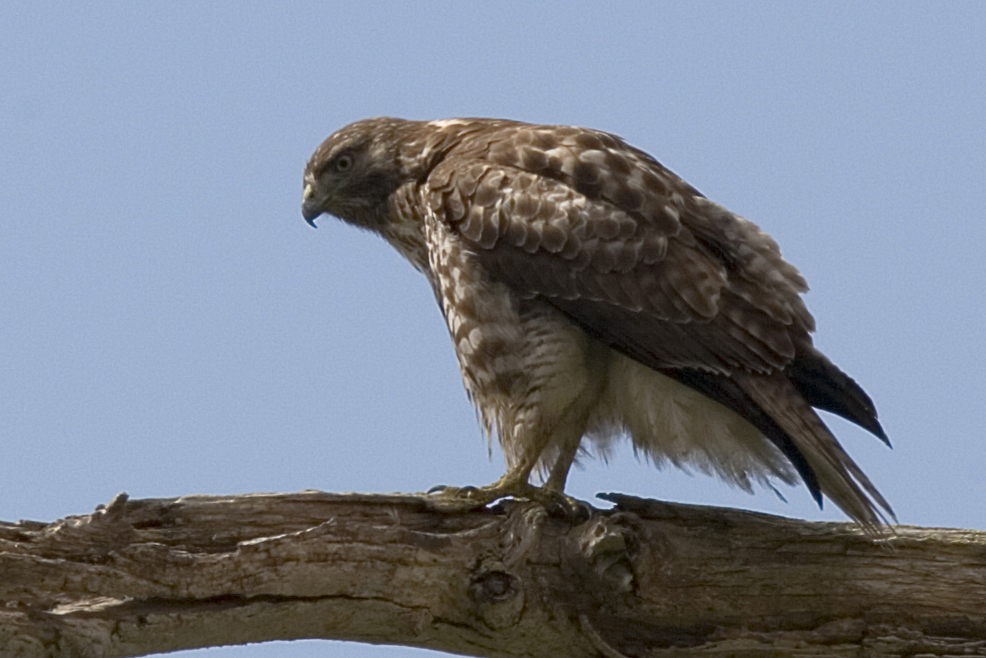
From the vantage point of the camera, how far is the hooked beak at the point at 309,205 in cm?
613

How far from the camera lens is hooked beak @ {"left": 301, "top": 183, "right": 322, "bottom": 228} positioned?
241 inches

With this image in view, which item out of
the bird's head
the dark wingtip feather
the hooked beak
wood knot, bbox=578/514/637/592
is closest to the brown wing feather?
the dark wingtip feather

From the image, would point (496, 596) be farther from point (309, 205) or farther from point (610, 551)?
point (309, 205)

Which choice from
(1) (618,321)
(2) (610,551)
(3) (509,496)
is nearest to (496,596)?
(2) (610,551)

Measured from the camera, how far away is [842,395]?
4.84 meters

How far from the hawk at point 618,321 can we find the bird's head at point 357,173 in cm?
55

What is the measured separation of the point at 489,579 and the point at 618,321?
3.88 feet

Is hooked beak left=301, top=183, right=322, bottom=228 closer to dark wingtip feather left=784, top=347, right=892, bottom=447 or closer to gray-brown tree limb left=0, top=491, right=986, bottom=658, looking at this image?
gray-brown tree limb left=0, top=491, right=986, bottom=658

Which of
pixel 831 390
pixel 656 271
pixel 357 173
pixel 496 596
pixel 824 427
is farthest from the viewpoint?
pixel 357 173

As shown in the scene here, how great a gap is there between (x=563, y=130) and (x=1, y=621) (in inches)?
122

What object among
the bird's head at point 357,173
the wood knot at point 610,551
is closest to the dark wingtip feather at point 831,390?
the wood knot at point 610,551

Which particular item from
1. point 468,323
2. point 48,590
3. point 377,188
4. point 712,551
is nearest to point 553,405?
point 468,323

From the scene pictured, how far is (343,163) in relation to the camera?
6.09 metres

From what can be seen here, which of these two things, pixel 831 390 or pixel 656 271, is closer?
pixel 831 390
